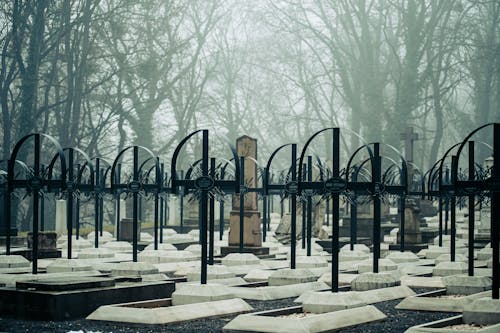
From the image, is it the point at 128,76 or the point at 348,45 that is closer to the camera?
the point at 128,76

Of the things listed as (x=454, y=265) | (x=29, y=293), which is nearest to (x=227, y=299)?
(x=29, y=293)

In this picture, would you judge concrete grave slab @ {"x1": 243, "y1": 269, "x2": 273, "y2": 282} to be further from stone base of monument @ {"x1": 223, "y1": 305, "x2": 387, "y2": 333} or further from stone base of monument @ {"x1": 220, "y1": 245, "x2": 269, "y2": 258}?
stone base of monument @ {"x1": 220, "y1": 245, "x2": 269, "y2": 258}

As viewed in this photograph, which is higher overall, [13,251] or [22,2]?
[22,2]

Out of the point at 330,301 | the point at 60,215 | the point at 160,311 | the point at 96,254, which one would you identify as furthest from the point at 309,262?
the point at 60,215

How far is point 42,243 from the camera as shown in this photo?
87.6 ft

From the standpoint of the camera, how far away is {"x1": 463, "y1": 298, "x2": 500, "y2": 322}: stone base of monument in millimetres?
14030

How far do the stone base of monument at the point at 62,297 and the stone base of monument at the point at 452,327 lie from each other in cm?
511

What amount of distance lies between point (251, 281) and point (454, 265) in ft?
14.8

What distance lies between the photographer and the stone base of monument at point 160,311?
14633 mm

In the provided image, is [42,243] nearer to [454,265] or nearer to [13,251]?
[13,251]

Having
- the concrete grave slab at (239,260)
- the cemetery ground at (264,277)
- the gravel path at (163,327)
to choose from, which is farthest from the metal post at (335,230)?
the concrete grave slab at (239,260)

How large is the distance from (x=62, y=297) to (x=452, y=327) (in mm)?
5672

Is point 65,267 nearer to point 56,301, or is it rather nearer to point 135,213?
point 135,213

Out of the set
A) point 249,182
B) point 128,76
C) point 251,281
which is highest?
point 128,76
